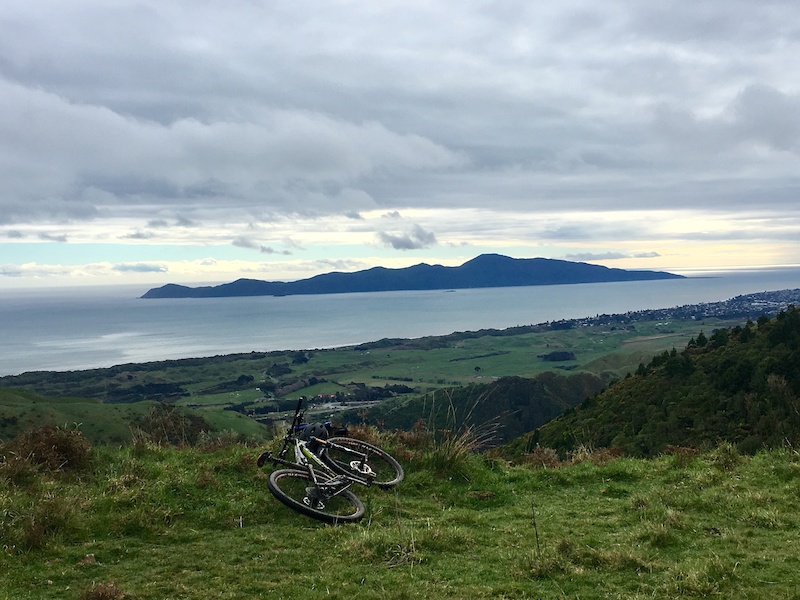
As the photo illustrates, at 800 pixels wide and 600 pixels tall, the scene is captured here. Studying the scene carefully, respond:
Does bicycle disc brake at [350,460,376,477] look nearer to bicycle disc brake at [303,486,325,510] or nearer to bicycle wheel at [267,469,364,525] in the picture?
bicycle wheel at [267,469,364,525]

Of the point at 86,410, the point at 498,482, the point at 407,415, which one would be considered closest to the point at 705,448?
the point at 498,482

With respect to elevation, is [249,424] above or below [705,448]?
below

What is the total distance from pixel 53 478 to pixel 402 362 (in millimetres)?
139436

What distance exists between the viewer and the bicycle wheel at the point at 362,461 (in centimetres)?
980

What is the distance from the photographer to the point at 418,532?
23.5 feet

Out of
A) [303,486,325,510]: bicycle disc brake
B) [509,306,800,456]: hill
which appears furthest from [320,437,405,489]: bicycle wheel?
[509,306,800,456]: hill

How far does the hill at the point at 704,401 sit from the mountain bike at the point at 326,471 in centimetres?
1234

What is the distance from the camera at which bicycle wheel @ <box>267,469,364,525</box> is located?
318 inches

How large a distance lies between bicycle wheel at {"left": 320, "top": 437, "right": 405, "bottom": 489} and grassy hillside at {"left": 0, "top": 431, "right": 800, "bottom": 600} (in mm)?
332

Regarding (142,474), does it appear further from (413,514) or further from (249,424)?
(249,424)

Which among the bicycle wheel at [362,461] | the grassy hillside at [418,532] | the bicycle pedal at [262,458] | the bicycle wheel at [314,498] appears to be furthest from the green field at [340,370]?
the bicycle wheel at [314,498]

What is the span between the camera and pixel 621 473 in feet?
34.2

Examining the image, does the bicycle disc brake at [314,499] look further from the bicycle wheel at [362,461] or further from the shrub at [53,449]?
the shrub at [53,449]

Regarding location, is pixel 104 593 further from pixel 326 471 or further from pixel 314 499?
pixel 326 471
